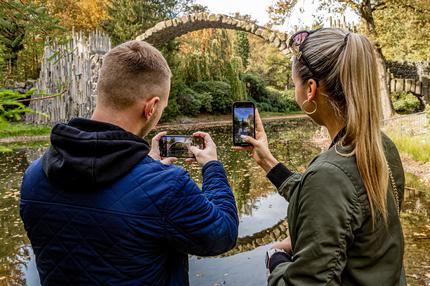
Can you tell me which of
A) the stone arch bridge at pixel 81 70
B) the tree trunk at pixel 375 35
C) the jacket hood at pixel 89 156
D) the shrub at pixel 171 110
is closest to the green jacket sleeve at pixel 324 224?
the jacket hood at pixel 89 156

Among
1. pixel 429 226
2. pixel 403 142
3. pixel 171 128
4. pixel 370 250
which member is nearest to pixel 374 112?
pixel 370 250

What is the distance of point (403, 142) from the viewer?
8.81m

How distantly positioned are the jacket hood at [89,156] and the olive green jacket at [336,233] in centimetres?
51

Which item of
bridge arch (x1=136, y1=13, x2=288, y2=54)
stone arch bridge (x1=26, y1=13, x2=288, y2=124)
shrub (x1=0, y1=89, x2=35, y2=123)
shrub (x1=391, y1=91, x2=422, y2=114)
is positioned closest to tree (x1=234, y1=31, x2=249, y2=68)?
shrub (x1=391, y1=91, x2=422, y2=114)

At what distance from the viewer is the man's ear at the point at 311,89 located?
1.28 m

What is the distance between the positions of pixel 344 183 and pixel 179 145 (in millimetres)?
901

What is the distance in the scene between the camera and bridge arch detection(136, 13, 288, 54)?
48.7 feet

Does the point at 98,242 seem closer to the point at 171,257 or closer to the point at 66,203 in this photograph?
the point at 66,203

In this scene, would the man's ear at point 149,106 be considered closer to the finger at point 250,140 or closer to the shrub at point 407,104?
the finger at point 250,140

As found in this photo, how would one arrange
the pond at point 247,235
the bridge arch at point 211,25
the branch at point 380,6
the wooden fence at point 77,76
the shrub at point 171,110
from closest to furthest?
the pond at point 247,235, the branch at point 380,6, the wooden fence at point 77,76, the bridge arch at point 211,25, the shrub at point 171,110

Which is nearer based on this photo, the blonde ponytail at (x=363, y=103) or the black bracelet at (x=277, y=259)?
the blonde ponytail at (x=363, y=103)

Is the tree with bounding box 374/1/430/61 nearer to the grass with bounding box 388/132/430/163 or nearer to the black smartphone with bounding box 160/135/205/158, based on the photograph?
the grass with bounding box 388/132/430/163

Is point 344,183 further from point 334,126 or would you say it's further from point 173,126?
point 173,126

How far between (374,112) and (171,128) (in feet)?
55.6
